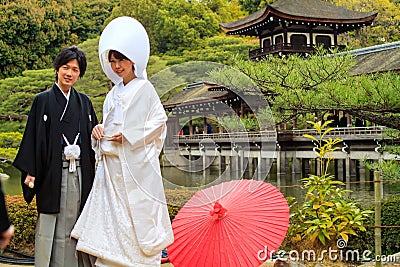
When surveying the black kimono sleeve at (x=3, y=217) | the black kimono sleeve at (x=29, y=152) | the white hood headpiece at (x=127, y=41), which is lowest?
the black kimono sleeve at (x=3, y=217)

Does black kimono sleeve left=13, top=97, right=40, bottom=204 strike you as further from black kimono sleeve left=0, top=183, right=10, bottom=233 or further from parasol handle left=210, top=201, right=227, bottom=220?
black kimono sleeve left=0, top=183, right=10, bottom=233

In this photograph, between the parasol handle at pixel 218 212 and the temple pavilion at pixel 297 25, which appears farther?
the temple pavilion at pixel 297 25

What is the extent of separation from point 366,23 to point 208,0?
12585 mm

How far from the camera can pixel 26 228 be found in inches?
216

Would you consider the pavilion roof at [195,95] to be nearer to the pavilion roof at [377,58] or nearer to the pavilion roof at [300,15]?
the pavilion roof at [377,58]

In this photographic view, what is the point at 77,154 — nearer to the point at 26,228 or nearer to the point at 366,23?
the point at 26,228

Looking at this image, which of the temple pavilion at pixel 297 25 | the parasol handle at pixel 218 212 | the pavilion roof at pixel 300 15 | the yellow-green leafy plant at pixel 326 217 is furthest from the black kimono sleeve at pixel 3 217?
the temple pavilion at pixel 297 25

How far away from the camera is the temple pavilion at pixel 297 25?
18797 millimetres

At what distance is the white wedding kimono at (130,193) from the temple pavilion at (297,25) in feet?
53.9

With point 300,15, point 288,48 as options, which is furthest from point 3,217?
point 300,15

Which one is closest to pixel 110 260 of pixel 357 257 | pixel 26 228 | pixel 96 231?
pixel 96 231

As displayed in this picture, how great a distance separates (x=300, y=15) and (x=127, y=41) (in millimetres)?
17300

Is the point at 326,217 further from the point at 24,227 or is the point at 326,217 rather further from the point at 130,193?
the point at 24,227

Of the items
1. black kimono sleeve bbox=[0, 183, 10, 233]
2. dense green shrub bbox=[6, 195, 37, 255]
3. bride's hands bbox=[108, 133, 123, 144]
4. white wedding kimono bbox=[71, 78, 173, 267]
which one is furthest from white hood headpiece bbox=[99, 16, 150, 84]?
A: dense green shrub bbox=[6, 195, 37, 255]
